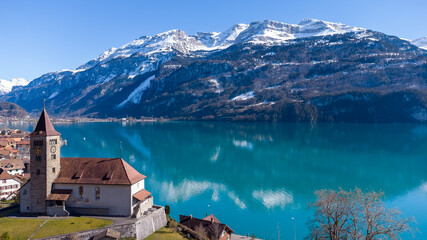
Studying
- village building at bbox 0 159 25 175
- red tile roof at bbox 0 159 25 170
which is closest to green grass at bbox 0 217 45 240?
village building at bbox 0 159 25 175

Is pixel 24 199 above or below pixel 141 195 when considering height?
below

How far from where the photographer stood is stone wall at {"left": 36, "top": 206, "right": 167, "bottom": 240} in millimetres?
31156

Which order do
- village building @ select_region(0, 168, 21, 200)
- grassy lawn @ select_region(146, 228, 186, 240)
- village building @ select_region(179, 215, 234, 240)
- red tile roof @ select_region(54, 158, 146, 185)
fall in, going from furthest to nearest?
village building @ select_region(0, 168, 21, 200), village building @ select_region(179, 215, 234, 240), red tile roof @ select_region(54, 158, 146, 185), grassy lawn @ select_region(146, 228, 186, 240)

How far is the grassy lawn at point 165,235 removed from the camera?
34875 millimetres

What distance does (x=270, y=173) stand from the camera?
89.1 meters

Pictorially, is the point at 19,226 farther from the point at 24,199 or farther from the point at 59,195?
the point at 24,199

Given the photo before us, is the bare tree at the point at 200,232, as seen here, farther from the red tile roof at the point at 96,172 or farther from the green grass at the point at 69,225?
the green grass at the point at 69,225

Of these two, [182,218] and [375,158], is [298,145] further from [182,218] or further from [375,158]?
[182,218]

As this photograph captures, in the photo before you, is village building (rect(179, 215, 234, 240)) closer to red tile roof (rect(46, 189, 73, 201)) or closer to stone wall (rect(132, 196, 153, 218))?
stone wall (rect(132, 196, 153, 218))

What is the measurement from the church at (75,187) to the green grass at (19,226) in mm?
2383

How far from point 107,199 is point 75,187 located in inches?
168

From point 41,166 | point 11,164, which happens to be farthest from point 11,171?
point 41,166

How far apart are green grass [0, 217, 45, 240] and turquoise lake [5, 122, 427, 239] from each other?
76.1ft

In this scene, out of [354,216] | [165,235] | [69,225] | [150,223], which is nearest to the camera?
[69,225]
